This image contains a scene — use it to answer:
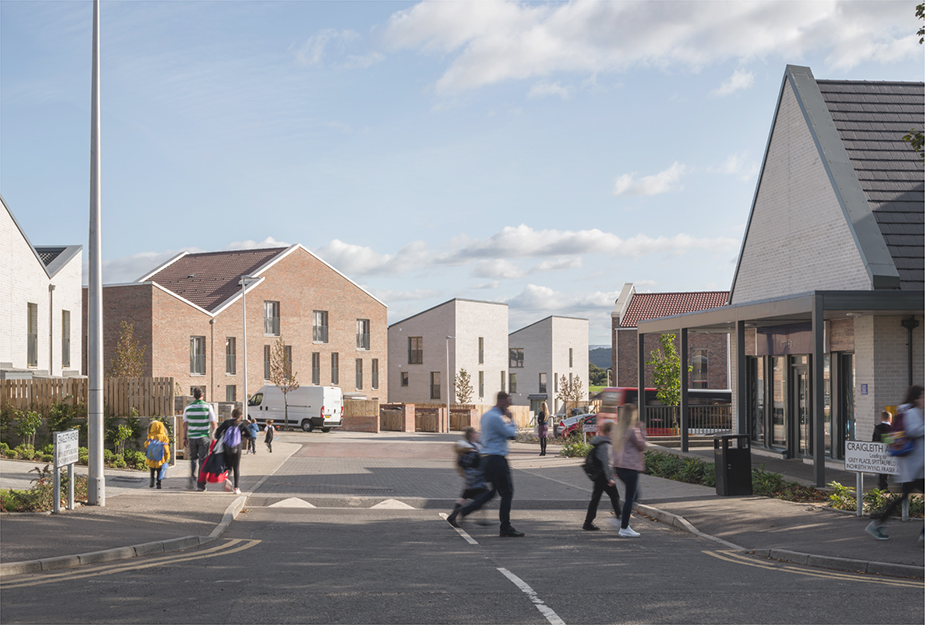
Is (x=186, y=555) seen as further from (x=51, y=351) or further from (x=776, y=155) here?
(x=51, y=351)

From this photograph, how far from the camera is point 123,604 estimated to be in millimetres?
7141

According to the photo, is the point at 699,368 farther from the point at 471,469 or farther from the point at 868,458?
the point at 471,469

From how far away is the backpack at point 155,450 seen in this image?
52.4 feet

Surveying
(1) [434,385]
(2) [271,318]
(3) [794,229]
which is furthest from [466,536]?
(1) [434,385]

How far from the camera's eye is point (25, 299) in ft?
93.6

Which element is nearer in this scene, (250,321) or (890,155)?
(890,155)

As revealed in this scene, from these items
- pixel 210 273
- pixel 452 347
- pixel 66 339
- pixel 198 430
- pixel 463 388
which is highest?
pixel 210 273

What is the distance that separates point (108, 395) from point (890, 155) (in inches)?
779

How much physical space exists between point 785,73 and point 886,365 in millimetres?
8361

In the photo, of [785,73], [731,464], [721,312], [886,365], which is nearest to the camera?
[731,464]

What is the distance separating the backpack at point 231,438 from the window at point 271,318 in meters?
42.4

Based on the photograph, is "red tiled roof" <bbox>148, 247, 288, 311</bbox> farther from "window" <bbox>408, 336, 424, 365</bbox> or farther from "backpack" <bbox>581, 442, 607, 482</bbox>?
"backpack" <bbox>581, 442, 607, 482</bbox>

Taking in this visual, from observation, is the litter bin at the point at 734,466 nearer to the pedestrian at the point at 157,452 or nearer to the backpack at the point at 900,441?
the backpack at the point at 900,441

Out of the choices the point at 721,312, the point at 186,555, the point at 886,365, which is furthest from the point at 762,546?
the point at 721,312
